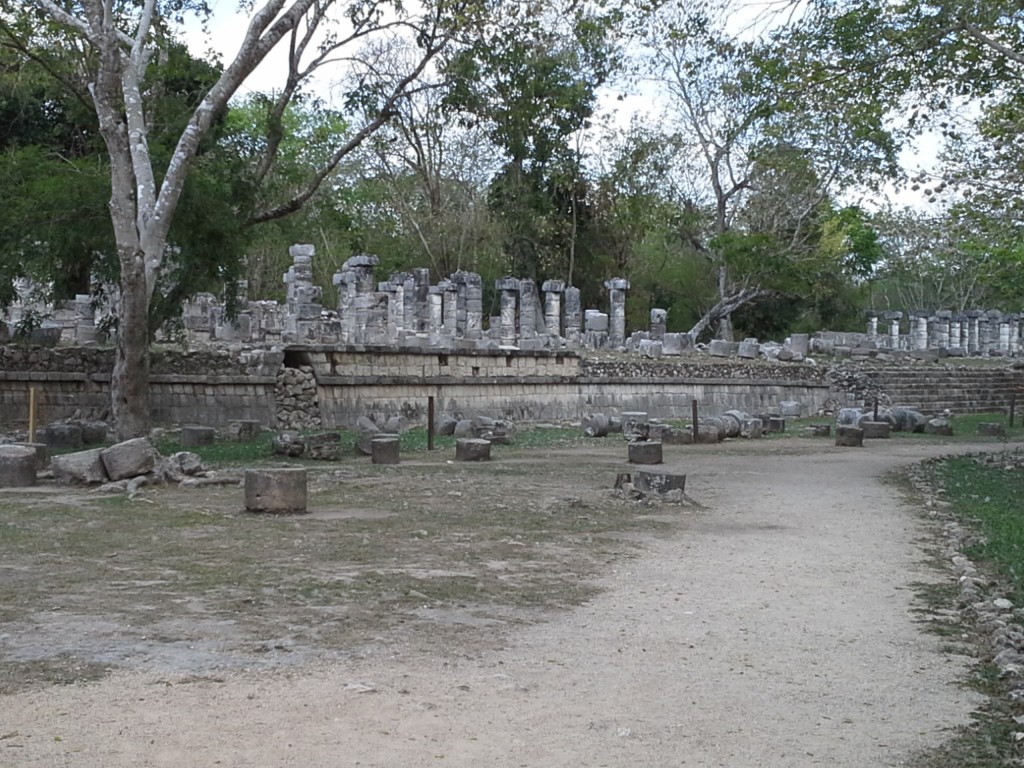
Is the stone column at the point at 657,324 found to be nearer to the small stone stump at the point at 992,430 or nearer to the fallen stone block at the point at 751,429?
the small stone stump at the point at 992,430

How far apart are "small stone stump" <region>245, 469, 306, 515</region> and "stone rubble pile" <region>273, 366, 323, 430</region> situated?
36.3 feet

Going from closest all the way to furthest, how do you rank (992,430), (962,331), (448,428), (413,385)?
(448,428), (413,385), (992,430), (962,331)

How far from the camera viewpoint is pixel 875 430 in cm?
2495

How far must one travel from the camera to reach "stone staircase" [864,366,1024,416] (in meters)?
36.6

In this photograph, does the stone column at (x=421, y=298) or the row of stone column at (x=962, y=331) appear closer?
the stone column at (x=421, y=298)

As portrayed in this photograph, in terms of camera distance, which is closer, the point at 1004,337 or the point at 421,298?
the point at 421,298

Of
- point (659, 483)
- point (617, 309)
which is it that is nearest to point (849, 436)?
point (659, 483)

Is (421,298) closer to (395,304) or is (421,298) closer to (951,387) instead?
(395,304)

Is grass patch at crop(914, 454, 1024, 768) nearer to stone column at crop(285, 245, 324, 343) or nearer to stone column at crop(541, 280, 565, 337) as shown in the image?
stone column at crop(285, 245, 324, 343)

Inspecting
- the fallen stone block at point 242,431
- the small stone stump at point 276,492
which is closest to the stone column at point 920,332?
the fallen stone block at point 242,431

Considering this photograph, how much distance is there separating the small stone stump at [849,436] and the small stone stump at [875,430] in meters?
2.17

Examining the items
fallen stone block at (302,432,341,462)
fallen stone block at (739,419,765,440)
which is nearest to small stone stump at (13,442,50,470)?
fallen stone block at (302,432,341,462)

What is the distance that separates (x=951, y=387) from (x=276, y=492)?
31806 mm

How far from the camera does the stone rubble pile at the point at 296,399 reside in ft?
73.3
